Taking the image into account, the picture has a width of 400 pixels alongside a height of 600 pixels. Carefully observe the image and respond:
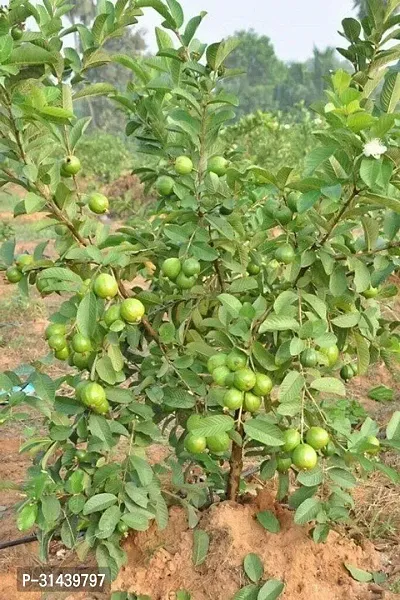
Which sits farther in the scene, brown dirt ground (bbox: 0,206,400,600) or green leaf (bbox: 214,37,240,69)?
brown dirt ground (bbox: 0,206,400,600)

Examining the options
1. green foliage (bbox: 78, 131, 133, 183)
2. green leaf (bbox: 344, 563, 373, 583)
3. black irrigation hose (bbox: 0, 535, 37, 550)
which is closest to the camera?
green leaf (bbox: 344, 563, 373, 583)

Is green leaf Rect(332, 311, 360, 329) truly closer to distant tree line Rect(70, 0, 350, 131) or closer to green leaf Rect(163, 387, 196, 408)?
green leaf Rect(163, 387, 196, 408)

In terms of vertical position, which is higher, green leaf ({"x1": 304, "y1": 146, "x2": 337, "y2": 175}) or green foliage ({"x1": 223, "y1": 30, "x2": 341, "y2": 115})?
green leaf ({"x1": 304, "y1": 146, "x2": 337, "y2": 175})

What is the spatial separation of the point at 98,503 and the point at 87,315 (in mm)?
434

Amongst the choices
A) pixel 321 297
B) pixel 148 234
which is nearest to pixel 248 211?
pixel 148 234

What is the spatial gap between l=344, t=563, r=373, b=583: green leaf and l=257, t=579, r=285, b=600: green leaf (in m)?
0.20

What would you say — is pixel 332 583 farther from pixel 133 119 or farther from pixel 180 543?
pixel 133 119

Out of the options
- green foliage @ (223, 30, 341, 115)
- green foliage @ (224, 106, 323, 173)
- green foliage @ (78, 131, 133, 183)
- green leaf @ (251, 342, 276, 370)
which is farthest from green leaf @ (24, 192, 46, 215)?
green foliage @ (223, 30, 341, 115)

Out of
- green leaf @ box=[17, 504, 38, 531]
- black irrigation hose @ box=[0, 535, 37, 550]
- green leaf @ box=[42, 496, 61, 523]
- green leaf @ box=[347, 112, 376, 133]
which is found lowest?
black irrigation hose @ box=[0, 535, 37, 550]

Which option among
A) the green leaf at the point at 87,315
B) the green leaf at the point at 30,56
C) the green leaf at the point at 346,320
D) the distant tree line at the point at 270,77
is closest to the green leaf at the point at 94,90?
the green leaf at the point at 30,56

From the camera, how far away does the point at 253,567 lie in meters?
1.49

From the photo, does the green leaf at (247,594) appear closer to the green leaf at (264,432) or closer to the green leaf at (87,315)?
the green leaf at (264,432)

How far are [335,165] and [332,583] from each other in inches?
37.2

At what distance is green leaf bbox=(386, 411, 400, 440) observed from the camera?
4.66 feet
